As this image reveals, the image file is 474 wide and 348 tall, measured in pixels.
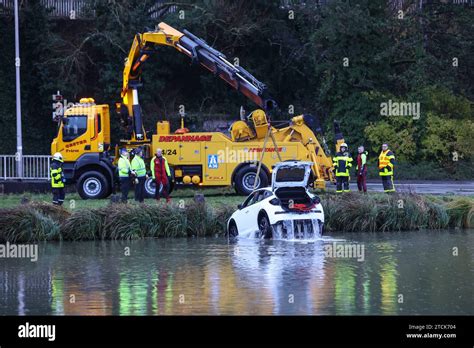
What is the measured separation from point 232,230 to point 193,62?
11114 mm

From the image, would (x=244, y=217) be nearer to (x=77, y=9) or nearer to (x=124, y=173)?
(x=124, y=173)

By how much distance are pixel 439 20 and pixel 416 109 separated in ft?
20.4

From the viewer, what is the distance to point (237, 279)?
18469 millimetres

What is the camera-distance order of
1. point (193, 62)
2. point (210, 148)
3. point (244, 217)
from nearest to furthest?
1. point (244, 217)
2. point (210, 148)
3. point (193, 62)

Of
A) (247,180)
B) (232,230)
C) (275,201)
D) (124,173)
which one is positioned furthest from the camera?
(247,180)

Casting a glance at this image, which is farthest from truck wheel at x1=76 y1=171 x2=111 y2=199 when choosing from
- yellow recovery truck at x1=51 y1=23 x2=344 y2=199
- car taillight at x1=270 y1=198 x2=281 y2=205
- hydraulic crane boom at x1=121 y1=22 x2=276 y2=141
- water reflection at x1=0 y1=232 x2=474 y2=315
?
car taillight at x1=270 y1=198 x2=281 y2=205

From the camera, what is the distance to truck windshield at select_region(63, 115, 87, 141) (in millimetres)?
34969

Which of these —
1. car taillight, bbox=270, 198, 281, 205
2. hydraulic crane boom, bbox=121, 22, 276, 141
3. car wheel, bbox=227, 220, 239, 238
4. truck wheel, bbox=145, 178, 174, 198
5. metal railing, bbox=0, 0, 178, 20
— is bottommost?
car wheel, bbox=227, 220, 239, 238

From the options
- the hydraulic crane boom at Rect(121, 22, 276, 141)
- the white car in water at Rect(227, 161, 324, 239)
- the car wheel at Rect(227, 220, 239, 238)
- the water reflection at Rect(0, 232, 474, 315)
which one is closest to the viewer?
the water reflection at Rect(0, 232, 474, 315)

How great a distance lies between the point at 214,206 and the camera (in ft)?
88.6

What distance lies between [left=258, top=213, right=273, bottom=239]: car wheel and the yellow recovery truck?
9056 millimetres

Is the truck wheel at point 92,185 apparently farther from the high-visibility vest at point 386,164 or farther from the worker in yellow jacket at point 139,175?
the high-visibility vest at point 386,164

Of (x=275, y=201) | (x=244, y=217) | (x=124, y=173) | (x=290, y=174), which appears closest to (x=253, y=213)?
(x=244, y=217)

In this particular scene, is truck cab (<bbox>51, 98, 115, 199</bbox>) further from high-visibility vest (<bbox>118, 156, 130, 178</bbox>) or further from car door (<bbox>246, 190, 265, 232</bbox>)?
car door (<bbox>246, 190, 265, 232</bbox>)
